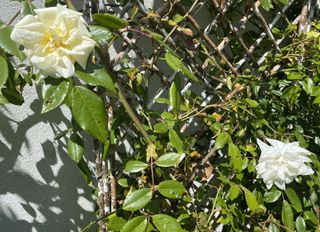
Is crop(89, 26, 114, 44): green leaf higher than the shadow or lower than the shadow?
higher

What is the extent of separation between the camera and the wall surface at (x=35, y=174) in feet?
4.82

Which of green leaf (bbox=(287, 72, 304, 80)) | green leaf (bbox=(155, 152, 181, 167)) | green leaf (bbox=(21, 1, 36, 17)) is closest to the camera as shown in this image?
green leaf (bbox=(21, 1, 36, 17))

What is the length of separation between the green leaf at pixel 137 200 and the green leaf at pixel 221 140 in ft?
1.33

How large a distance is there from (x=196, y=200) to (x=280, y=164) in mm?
390

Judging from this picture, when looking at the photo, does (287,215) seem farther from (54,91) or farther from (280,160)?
(54,91)

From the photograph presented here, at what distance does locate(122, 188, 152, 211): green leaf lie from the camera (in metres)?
1.09

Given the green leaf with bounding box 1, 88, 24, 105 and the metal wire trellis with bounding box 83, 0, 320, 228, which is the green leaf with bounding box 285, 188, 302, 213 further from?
the green leaf with bounding box 1, 88, 24, 105

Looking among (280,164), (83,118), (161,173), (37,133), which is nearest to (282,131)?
(280,164)

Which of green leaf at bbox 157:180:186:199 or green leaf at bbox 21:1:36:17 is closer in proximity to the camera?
green leaf at bbox 21:1:36:17

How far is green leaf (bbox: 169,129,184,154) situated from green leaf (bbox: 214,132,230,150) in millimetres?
213

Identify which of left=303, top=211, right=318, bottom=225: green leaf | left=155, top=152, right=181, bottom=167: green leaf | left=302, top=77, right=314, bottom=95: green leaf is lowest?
left=303, top=211, right=318, bottom=225: green leaf

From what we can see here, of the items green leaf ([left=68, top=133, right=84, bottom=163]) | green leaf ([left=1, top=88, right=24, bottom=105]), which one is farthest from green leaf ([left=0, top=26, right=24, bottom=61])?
green leaf ([left=68, top=133, right=84, bottom=163])

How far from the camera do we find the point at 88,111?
35.0 inches

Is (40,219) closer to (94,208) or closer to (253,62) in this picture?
(94,208)
